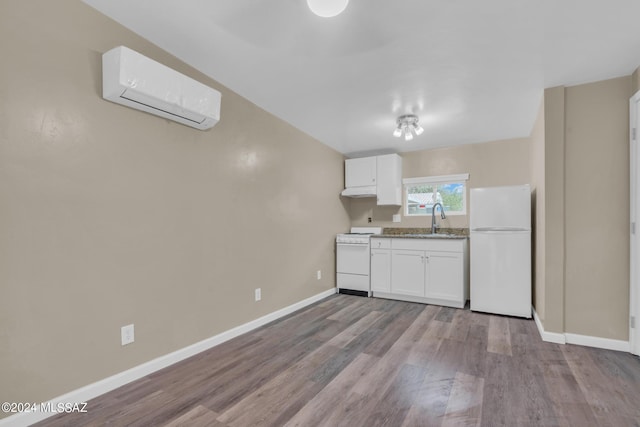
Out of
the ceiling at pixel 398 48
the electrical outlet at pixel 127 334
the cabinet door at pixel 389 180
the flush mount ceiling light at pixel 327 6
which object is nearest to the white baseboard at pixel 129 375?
the electrical outlet at pixel 127 334

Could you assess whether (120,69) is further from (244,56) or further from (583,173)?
(583,173)

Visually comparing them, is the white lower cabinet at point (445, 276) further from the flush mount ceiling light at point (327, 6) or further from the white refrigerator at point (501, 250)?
the flush mount ceiling light at point (327, 6)

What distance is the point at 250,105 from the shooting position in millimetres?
3027

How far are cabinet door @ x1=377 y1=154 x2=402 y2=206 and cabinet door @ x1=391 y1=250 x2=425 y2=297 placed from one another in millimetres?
872

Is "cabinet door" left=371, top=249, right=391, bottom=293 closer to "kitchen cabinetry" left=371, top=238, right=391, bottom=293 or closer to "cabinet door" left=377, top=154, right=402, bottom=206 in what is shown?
"kitchen cabinetry" left=371, top=238, right=391, bottom=293

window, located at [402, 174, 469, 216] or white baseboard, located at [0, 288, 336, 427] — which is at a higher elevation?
window, located at [402, 174, 469, 216]

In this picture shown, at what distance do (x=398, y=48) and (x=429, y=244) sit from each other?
2572mm

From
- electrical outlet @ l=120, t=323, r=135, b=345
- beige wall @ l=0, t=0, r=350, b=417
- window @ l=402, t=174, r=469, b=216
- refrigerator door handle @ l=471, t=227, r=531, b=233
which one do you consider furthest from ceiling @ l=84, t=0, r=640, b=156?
electrical outlet @ l=120, t=323, r=135, b=345

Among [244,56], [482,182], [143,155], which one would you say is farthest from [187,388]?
[482,182]

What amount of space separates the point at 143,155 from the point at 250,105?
1.26 m

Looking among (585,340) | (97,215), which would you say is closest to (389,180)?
(585,340)

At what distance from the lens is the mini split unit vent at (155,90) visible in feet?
5.85

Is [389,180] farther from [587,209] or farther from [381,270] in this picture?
[587,209]

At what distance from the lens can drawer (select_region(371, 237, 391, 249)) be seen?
4281 mm
